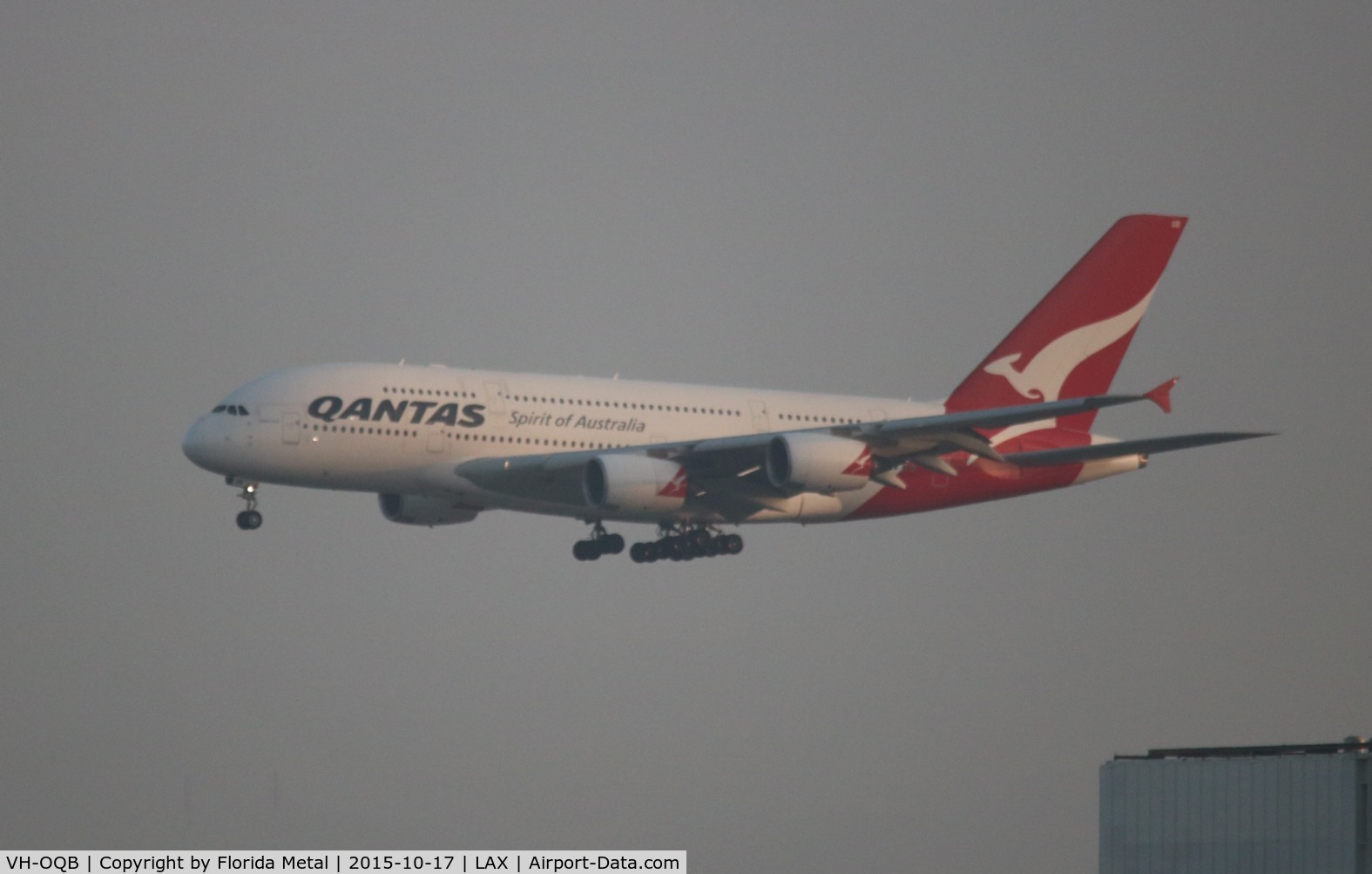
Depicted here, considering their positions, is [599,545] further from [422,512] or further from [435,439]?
[435,439]

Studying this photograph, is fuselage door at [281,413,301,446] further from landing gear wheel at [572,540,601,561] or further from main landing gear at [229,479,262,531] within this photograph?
landing gear wheel at [572,540,601,561]

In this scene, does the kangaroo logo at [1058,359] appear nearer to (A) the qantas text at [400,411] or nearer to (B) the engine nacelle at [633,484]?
(B) the engine nacelle at [633,484]

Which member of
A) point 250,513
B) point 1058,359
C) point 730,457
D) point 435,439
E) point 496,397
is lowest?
point 250,513

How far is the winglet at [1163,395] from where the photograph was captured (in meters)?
57.3

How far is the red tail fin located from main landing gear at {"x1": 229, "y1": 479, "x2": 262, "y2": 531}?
76.0 feet

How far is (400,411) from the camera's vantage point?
59.8 metres

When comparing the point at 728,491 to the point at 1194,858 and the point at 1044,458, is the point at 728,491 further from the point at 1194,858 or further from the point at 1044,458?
the point at 1194,858

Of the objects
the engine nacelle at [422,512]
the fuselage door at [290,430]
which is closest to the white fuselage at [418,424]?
the fuselage door at [290,430]

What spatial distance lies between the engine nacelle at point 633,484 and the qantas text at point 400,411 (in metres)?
3.70

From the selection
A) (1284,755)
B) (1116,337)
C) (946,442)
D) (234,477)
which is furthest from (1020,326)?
(234,477)

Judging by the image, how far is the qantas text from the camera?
5912 cm

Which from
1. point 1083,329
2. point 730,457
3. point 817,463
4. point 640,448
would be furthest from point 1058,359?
point 640,448

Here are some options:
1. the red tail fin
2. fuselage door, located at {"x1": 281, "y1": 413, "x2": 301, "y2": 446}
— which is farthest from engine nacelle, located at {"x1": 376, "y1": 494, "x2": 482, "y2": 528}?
the red tail fin

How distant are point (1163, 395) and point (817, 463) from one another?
32.3 feet
